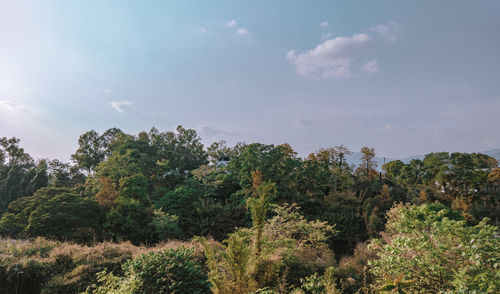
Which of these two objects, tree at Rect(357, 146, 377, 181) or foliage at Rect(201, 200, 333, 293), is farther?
tree at Rect(357, 146, 377, 181)

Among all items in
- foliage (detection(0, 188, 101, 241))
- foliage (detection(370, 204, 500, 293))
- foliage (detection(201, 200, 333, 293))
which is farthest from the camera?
foliage (detection(0, 188, 101, 241))

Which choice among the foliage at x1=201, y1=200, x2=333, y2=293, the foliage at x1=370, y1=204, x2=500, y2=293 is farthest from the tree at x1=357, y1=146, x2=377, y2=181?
the foliage at x1=370, y1=204, x2=500, y2=293

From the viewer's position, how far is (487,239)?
11.4ft

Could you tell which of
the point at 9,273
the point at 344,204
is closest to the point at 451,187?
the point at 344,204

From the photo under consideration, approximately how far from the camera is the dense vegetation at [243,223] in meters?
4.03

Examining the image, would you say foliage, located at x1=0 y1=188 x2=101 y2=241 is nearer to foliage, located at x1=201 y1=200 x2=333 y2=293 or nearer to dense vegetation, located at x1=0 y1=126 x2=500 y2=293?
dense vegetation, located at x1=0 y1=126 x2=500 y2=293

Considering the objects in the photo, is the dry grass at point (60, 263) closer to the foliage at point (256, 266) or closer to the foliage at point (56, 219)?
the foliage at point (256, 266)

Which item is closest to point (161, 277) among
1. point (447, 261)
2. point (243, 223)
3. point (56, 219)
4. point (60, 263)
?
point (60, 263)

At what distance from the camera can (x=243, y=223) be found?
41.1 feet

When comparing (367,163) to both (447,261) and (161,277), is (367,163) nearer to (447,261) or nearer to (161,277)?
(447,261)

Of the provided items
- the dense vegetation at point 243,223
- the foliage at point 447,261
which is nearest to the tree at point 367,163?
the dense vegetation at point 243,223

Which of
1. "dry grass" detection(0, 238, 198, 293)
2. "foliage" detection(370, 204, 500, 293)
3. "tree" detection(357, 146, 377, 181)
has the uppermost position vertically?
"tree" detection(357, 146, 377, 181)

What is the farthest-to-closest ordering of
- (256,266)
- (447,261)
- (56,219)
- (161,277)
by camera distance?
(56,219)
(256,266)
(161,277)
(447,261)

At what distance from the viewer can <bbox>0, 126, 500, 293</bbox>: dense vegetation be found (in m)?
4.03
